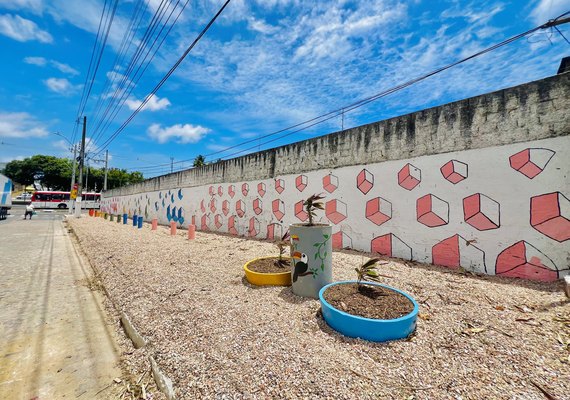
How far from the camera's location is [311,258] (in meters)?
3.02

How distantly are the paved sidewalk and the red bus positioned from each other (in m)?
34.5

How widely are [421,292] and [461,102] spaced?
3603 millimetres

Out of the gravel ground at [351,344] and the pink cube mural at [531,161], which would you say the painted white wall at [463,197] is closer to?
the pink cube mural at [531,161]

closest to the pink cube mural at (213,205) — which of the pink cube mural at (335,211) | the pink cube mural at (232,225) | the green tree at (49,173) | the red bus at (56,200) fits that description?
the pink cube mural at (232,225)

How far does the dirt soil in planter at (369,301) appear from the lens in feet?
7.55

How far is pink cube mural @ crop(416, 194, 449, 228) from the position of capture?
174 inches

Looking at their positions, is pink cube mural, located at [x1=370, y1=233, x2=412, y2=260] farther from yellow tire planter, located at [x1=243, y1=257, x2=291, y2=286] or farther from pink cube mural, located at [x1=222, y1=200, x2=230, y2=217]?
pink cube mural, located at [x1=222, y1=200, x2=230, y2=217]

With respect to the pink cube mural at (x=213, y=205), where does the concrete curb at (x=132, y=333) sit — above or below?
below

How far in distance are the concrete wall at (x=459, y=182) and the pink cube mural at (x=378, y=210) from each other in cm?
2

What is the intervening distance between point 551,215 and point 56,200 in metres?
45.1

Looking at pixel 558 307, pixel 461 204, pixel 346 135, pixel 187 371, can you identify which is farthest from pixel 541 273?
pixel 187 371

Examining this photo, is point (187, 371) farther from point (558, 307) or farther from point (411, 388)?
point (558, 307)

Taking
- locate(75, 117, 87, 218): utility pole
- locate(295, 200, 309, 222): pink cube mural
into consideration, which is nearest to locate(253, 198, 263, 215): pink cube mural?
locate(295, 200, 309, 222): pink cube mural

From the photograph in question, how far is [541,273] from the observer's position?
11.5ft
